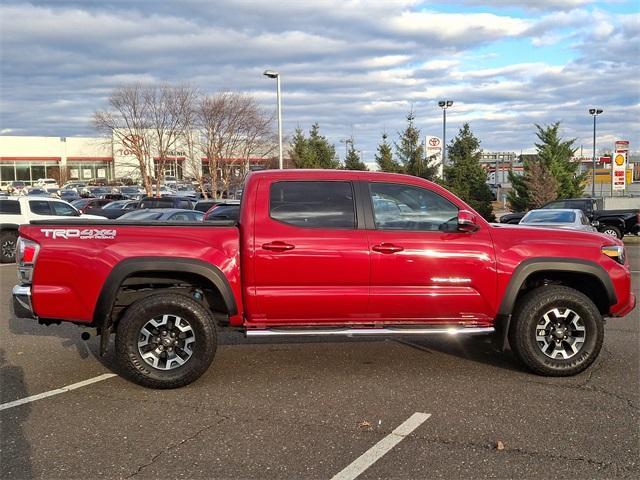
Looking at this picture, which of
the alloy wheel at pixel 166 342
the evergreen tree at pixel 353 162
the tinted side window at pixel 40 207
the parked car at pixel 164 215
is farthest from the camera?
the evergreen tree at pixel 353 162

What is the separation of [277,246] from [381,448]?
1.91 m

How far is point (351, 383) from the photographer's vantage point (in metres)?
5.09

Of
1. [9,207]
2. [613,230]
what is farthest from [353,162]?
[9,207]

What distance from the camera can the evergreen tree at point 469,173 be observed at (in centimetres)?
2809

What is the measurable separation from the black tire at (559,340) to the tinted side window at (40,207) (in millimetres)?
14277

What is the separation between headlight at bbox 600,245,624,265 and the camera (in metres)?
5.33

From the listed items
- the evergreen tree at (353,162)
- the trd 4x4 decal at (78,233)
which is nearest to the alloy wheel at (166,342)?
the trd 4x4 decal at (78,233)

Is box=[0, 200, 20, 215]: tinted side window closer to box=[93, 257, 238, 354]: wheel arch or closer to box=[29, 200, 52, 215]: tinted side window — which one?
box=[29, 200, 52, 215]: tinted side window

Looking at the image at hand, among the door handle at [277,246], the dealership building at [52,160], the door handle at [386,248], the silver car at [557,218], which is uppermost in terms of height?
the dealership building at [52,160]

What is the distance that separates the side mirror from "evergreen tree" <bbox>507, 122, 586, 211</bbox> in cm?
2554

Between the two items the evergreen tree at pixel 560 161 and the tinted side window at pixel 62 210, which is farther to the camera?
the evergreen tree at pixel 560 161

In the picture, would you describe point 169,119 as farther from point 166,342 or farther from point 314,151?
point 166,342

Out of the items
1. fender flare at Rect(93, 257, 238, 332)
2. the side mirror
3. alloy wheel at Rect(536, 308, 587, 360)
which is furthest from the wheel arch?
alloy wheel at Rect(536, 308, 587, 360)

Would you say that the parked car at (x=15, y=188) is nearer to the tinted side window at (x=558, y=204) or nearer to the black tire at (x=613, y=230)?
the tinted side window at (x=558, y=204)
